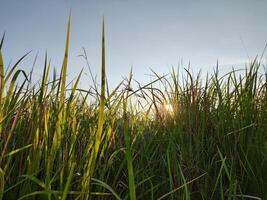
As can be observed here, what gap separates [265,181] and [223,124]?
0.40m

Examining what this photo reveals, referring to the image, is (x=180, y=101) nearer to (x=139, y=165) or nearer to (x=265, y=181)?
(x=139, y=165)

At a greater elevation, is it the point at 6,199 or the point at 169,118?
the point at 169,118

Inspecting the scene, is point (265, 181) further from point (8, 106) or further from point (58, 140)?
point (8, 106)

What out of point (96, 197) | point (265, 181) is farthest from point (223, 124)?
point (96, 197)

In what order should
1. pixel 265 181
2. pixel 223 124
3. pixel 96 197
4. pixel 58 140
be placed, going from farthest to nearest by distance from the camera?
pixel 223 124, pixel 265 181, pixel 96 197, pixel 58 140

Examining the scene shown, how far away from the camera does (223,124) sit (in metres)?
1.69

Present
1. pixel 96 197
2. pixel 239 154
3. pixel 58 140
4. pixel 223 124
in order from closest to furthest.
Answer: pixel 58 140
pixel 96 197
pixel 239 154
pixel 223 124

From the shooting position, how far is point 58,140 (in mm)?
1046

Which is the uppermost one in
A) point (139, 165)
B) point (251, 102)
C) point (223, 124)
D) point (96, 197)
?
point (251, 102)

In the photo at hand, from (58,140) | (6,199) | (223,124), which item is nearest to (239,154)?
(223,124)

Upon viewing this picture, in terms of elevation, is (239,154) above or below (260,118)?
below

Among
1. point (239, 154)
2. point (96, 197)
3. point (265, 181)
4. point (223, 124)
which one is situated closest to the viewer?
point (96, 197)

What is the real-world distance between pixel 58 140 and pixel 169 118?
0.91 meters

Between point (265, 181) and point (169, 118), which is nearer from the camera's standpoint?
point (265, 181)
